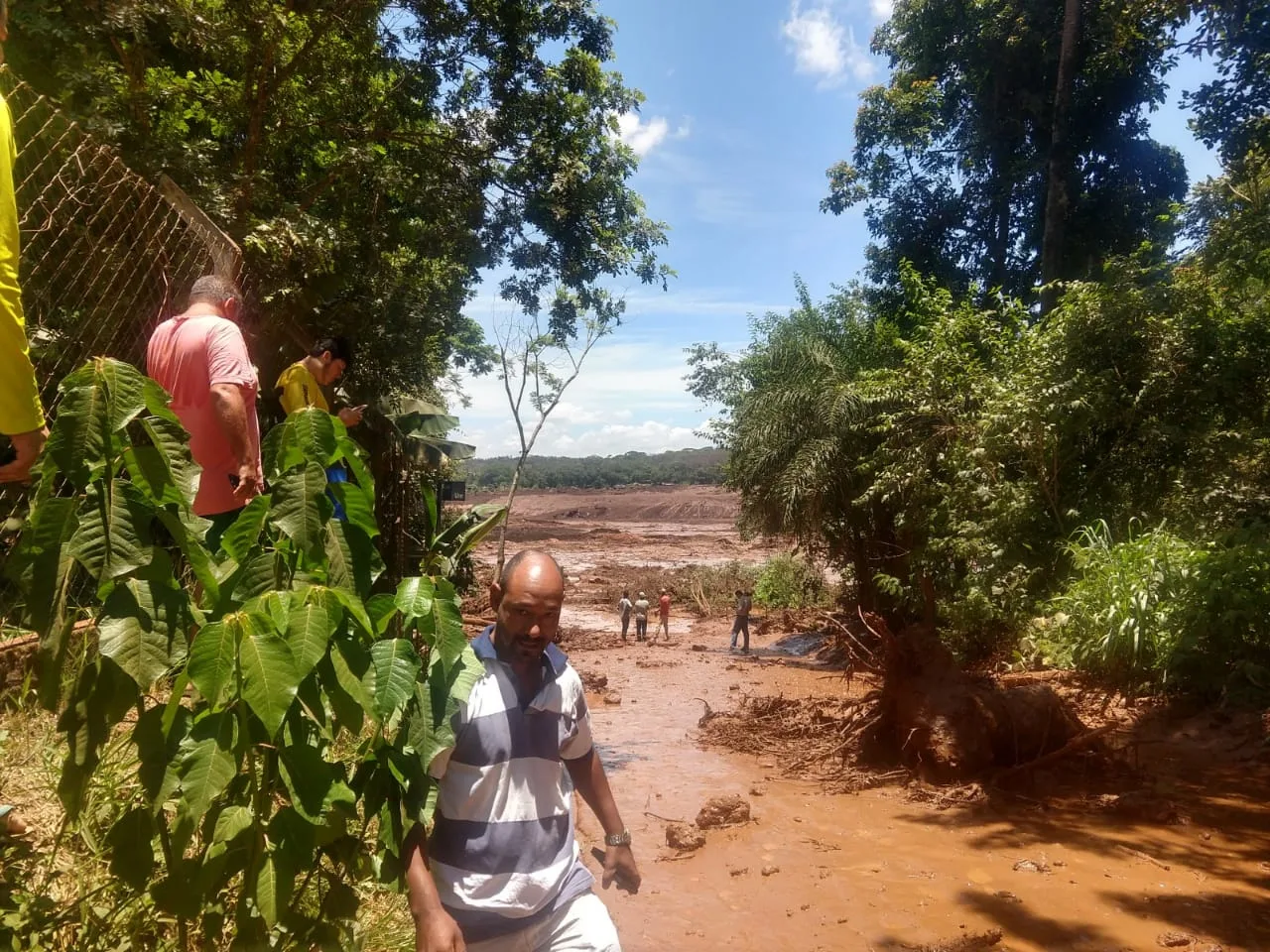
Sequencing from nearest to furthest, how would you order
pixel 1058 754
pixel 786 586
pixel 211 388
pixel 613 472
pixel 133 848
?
1. pixel 133 848
2. pixel 211 388
3. pixel 1058 754
4. pixel 786 586
5. pixel 613 472

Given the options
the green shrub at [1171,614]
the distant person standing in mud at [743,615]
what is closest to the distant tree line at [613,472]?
the distant person standing in mud at [743,615]

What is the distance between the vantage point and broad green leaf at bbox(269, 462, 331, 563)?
1438mm

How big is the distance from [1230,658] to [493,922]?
7511 millimetres

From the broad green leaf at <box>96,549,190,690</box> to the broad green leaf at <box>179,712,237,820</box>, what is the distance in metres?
0.11

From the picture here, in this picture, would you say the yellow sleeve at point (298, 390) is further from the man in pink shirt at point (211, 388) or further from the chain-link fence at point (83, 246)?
the man in pink shirt at point (211, 388)

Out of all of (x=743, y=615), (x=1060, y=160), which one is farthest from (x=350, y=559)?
(x=1060, y=160)

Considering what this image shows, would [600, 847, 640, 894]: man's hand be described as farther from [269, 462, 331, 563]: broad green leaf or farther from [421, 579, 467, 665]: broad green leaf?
[269, 462, 331, 563]: broad green leaf

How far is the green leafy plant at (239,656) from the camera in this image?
4.13 ft

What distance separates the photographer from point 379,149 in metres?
6.94

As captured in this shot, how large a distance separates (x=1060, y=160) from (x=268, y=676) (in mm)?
16713

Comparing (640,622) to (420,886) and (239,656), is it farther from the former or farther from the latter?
(239,656)

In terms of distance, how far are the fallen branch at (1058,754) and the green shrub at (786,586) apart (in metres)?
13.4

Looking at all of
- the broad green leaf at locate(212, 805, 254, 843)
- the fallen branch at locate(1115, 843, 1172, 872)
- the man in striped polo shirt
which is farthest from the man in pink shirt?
the fallen branch at locate(1115, 843, 1172, 872)

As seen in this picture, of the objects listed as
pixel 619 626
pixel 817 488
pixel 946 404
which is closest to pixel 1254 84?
pixel 946 404
